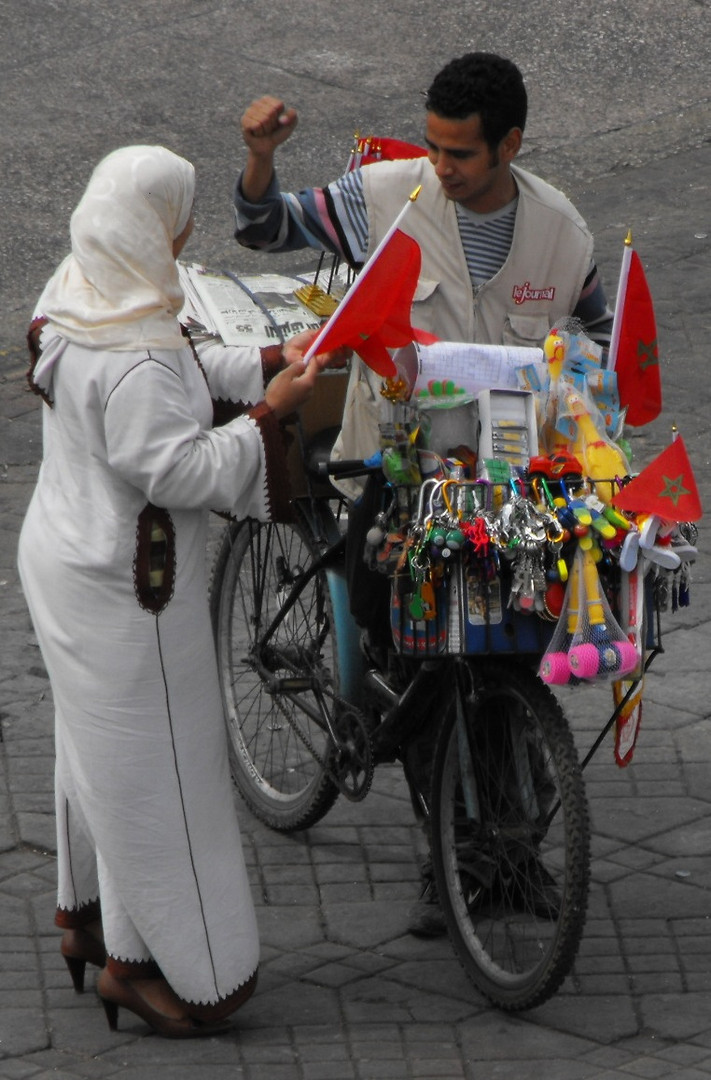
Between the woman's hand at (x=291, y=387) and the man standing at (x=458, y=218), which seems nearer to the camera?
the woman's hand at (x=291, y=387)

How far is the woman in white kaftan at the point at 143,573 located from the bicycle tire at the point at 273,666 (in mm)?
770

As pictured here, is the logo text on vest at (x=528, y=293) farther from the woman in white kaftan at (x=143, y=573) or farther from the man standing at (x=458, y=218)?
the woman in white kaftan at (x=143, y=573)

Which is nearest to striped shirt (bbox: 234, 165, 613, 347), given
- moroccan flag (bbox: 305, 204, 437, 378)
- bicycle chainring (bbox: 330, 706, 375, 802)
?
moroccan flag (bbox: 305, 204, 437, 378)

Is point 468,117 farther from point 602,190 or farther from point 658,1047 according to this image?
point 602,190

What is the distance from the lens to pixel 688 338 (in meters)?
8.06

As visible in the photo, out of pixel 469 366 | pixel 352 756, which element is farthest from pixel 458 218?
pixel 352 756

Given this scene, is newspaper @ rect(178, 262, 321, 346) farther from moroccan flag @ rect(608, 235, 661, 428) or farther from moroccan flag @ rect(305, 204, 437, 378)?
moroccan flag @ rect(608, 235, 661, 428)

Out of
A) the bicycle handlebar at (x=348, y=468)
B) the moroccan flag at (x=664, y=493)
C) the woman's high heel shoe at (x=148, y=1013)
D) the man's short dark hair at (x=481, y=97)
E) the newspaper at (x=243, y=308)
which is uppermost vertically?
the man's short dark hair at (x=481, y=97)

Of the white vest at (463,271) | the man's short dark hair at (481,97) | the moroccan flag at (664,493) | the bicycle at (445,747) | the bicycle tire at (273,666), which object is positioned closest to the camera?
the moroccan flag at (664,493)

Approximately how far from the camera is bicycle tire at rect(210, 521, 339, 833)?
183 inches

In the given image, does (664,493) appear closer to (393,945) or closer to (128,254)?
(128,254)

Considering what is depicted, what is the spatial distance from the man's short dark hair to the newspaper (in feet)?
2.55

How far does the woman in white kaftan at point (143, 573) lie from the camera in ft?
11.3

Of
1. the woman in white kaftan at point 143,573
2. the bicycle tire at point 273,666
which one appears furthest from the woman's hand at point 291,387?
the bicycle tire at point 273,666
